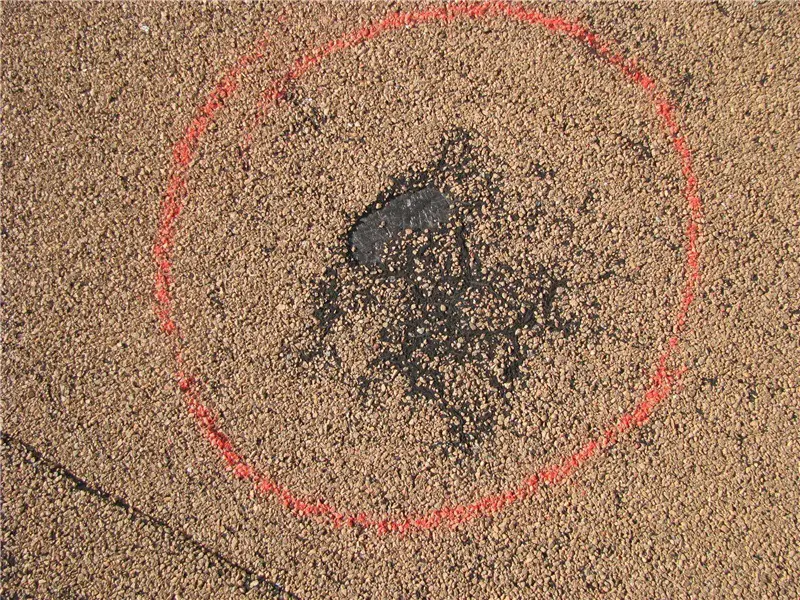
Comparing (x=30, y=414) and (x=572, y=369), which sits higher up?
(x=572, y=369)

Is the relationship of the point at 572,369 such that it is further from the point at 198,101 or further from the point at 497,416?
the point at 198,101

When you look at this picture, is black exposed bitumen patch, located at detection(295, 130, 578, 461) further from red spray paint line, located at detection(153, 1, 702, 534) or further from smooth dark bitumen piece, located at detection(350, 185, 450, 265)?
red spray paint line, located at detection(153, 1, 702, 534)

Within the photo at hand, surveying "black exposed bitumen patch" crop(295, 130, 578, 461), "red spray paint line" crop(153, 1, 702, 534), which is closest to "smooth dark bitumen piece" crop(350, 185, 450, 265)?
"black exposed bitumen patch" crop(295, 130, 578, 461)

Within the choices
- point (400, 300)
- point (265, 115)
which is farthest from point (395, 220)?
point (265, 115)

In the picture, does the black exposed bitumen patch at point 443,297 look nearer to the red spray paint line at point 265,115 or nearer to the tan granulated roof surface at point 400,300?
the tan granulated roof surface at point 400,300

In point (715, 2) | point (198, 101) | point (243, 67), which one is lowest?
point (198, 101)

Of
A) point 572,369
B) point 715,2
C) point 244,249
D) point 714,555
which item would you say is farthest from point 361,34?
point 714,555
